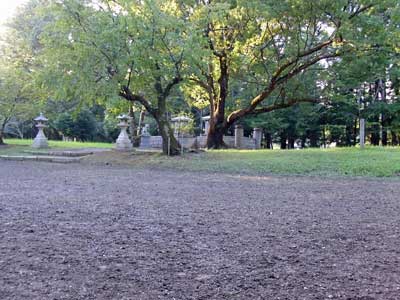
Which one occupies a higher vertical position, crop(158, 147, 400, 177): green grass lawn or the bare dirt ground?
crop(158, 147, 400, 177): green grass lawn

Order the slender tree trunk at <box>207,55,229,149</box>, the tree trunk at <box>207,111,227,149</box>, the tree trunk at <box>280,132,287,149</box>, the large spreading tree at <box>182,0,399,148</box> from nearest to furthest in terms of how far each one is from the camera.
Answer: the large spreading tree at <box>182,0,399,148</box> < the slender tree trunk at <box>207,55,229,149</box> < the tree trunk at <box>207,111,227,149</box> < the tree trunk at <box>280,132,287,149</box>

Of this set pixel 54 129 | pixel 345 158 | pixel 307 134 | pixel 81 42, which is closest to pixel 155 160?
pixel 81 42

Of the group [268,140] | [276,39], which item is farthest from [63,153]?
[268,140]

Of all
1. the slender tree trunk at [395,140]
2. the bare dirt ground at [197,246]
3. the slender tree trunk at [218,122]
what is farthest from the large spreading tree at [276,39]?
the slender tree trunk at [395,140]

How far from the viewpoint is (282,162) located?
9883 millimetres

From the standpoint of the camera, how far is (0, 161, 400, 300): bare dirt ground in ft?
6.88

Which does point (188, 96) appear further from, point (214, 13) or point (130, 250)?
point (130, 250)

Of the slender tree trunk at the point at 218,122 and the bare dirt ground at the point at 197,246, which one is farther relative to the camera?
the slender tree trunk at the point at 218,122

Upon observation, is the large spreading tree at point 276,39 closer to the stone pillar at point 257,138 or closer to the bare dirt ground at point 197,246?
the stone pillar at point 257,138

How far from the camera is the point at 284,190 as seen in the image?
6.21 m

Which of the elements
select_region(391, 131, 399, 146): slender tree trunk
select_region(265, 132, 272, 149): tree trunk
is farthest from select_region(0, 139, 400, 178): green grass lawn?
select_region(265, 132, 272, 149): tree trunk

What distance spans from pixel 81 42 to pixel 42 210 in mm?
6748

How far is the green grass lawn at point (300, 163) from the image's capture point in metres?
8.78

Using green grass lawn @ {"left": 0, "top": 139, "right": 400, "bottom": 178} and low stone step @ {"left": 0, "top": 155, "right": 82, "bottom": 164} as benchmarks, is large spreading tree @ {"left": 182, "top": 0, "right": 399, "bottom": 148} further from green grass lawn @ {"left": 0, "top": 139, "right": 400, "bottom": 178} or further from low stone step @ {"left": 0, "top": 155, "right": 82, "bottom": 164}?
low stone step @ {"left": 0, "top": 155, "right": 82, "bottom": 164}
